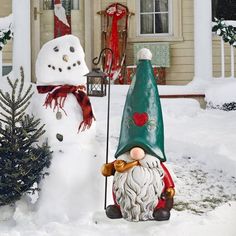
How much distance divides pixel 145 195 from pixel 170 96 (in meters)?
4.03

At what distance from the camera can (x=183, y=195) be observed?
11.9ft

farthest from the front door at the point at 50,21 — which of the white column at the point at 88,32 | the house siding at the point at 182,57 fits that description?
the house siding at the point at 182,57

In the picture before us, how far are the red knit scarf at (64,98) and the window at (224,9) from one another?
605 cm

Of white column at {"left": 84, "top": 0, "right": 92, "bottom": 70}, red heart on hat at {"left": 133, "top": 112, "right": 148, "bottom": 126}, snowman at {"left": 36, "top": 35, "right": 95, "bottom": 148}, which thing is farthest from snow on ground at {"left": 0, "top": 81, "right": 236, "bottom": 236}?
white column at {"left": 84, "top": 0, "right": 92, "bottom": 70}

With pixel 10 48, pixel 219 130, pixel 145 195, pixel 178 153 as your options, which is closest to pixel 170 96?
pixel 219 130

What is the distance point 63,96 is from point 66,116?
0.13m

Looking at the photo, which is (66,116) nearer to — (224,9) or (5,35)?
(5,35)

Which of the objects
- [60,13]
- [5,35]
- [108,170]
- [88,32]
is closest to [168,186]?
[108,170]

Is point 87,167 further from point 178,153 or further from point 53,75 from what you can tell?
point 178,153

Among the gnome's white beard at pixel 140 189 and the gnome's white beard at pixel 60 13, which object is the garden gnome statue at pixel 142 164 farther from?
the gnome's white beard at pixel 60 13

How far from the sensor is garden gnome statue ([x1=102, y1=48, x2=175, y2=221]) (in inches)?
107

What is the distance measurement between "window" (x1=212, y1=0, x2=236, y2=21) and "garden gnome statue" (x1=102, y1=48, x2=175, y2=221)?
20.6ft

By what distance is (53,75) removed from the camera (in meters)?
3.19

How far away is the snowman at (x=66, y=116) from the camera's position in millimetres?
3082
